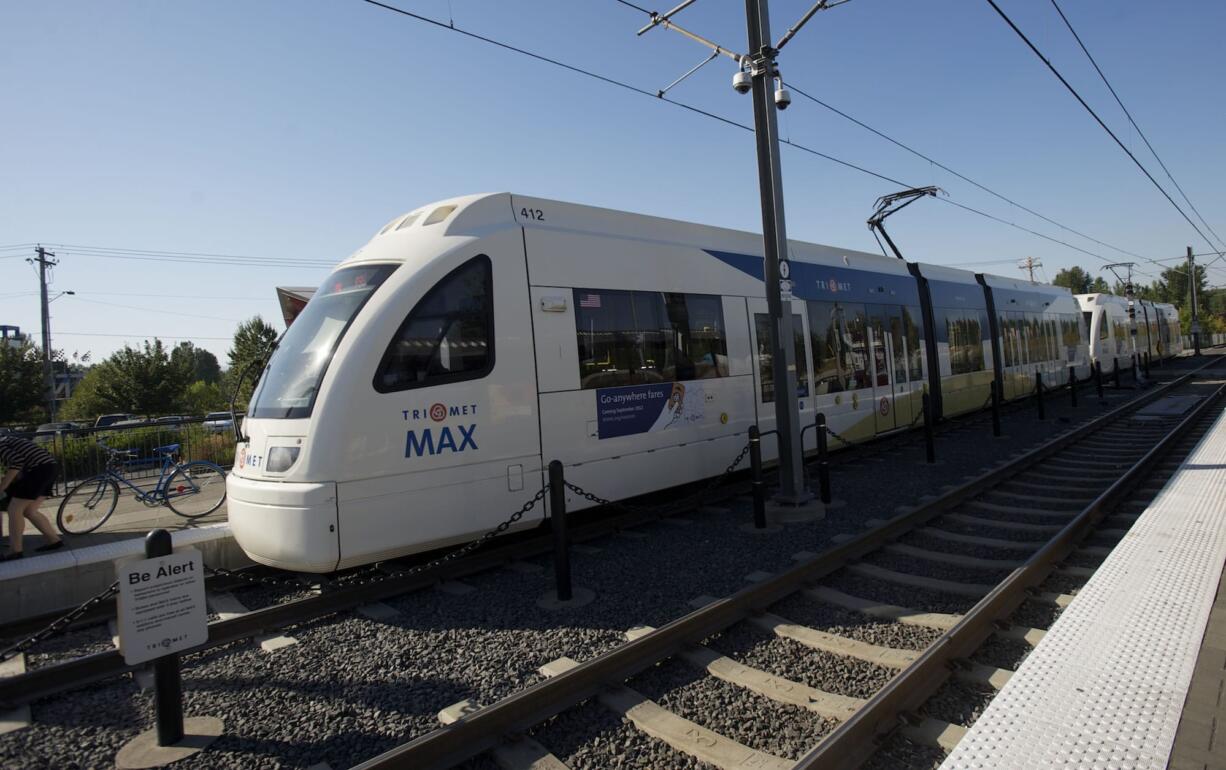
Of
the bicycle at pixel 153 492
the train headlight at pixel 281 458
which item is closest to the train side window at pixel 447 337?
the train headlight at pixel 281 458

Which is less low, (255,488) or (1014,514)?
(255,488)

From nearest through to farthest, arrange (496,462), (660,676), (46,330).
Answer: (660,676) < (496,462) < (46,330)

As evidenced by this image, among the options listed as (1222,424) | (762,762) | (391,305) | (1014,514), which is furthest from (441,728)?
(1222,424)

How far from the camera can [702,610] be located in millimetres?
4195

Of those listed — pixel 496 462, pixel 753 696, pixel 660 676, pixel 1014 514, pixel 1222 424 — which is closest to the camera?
pixel 753 696

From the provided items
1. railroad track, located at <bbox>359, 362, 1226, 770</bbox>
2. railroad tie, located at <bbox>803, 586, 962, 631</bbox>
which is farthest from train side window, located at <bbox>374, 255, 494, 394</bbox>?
railroad tie, located at <bbox>803, 586, 962, 631</bbox>

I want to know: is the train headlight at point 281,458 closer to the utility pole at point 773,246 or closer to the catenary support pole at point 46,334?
the utility pole at point 773,246

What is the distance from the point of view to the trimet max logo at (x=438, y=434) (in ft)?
17.0

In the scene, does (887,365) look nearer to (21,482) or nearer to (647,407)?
(647,407)

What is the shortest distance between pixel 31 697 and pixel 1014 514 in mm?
8264

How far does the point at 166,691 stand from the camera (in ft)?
10.6

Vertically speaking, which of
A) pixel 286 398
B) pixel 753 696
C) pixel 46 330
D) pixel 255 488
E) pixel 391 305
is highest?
pixel 46 330

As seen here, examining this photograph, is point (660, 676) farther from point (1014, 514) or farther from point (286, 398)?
point (1014, 514)

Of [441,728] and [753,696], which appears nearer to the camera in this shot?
[441,728]
